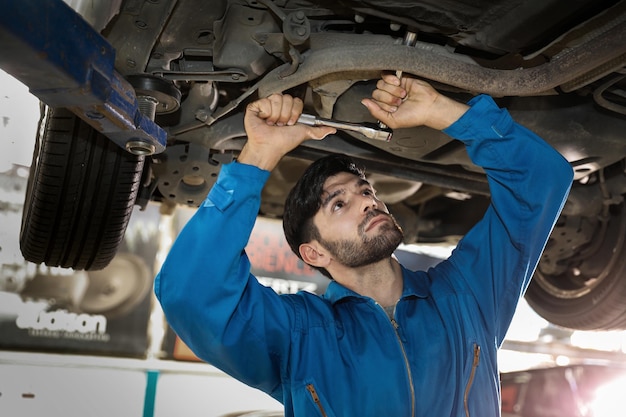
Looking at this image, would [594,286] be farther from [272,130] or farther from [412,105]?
[272,130]

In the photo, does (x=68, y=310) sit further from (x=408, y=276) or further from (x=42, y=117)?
(x=408, y=276)

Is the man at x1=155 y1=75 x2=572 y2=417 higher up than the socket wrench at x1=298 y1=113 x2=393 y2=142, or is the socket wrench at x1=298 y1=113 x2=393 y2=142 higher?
the socket wrench at x1=298 y1=113 x2=393 y2=142

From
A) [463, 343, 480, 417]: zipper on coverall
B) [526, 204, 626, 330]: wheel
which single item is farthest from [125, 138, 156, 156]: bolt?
[526, 204, 626, 330]: wheel

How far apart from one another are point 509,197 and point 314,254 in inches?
18.7

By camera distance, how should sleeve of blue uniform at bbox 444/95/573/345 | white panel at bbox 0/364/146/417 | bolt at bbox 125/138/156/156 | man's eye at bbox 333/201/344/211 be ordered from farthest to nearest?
white panel at bbox 0/364/146/417 < man's eye at bbox 333/201/344/211 < sleeve of blue uniform at bbox 444/95/573/345 < bolt at bbox 125/138/156/156

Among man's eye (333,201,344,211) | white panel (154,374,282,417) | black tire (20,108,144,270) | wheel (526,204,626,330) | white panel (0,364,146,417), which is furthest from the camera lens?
white panel (154,374,282,417)

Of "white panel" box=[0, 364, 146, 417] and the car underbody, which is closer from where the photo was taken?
the car underbody

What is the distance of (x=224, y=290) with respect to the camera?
1.14 metres

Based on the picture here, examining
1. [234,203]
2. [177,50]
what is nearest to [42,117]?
[177,50]

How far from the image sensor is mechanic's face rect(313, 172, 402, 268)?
1.37 meters

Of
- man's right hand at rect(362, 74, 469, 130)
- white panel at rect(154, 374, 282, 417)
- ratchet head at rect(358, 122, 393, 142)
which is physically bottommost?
white panel at rect(154, 374, 282, 417)

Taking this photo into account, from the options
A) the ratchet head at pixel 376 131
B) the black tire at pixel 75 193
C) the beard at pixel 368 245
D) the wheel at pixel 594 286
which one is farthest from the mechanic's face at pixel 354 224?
the wheel at pixel 594 286

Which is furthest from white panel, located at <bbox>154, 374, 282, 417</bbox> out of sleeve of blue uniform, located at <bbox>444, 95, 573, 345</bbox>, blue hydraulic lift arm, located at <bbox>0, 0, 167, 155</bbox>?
blue hydraulic lift arm, located at <bbox>0, 0, 167, 155</bbox>

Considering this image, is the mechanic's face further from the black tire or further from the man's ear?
the black tire
